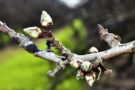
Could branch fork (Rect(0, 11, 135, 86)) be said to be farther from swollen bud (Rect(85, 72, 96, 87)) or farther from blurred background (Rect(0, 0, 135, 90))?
blurred background (Rect(0, 0, 135, 90))

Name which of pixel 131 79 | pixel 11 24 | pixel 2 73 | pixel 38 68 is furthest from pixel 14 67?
pixel 11 24

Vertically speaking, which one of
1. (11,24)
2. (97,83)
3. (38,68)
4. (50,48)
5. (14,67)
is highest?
(11,24)

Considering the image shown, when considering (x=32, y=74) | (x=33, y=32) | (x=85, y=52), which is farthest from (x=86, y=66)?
(x=32, y=74)

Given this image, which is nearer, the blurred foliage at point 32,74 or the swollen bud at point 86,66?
the swollen bud at point 86,66

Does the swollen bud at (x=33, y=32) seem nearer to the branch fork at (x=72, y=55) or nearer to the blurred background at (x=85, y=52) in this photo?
the branch fork at (x=72, y=55)

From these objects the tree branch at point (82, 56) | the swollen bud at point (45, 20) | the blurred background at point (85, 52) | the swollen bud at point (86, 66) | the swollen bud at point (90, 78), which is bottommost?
the swollen bud at point (90, 78)

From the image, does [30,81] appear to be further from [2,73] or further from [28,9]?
[28,9]

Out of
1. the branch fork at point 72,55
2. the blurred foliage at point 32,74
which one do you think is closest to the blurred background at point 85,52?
the blurred foliage at point 32,74

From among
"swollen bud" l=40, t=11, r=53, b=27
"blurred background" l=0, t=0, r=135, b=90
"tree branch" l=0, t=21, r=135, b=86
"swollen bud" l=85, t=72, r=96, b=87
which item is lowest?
"swollen bud" l=85, t=72, r=96, b=87

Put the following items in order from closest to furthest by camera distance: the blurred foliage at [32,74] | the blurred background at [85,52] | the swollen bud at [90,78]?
the swollen bud at [90,78]
the blurred background at [85,52]
the blurred foliage at [32,74]

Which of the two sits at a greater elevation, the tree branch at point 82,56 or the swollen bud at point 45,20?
the swollen bud at point 45,20

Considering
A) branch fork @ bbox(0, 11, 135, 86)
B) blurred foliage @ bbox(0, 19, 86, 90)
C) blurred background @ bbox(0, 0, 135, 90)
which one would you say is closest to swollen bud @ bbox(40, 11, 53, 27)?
branch fork @ bbox(0, 11, 135, 86)
